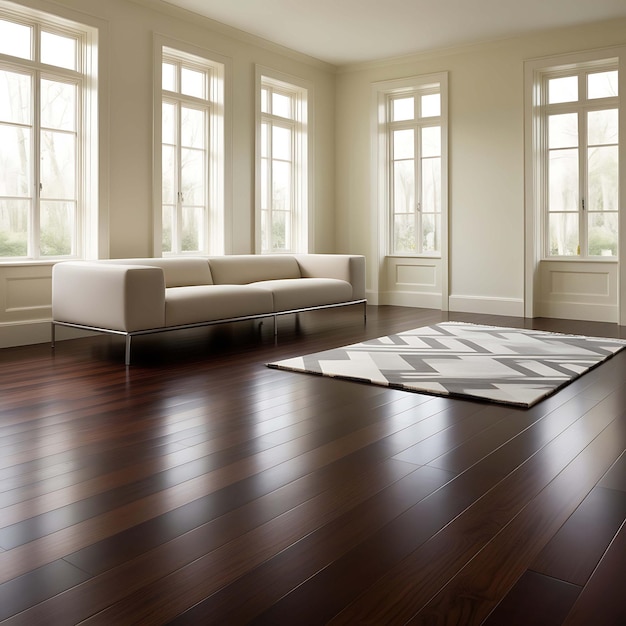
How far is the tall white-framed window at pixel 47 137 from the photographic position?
17.2 feet

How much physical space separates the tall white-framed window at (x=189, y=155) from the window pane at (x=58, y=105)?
2.48ft

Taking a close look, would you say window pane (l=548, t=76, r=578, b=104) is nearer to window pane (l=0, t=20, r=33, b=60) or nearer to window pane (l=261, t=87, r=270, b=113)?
window pane (l=261, t=87, r=270, b=113)

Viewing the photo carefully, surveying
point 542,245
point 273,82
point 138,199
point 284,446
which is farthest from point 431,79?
point 284,446

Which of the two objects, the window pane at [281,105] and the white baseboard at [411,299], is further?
the white baseboard at [411,299]

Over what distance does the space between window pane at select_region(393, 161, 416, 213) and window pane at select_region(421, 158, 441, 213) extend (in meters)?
0.15

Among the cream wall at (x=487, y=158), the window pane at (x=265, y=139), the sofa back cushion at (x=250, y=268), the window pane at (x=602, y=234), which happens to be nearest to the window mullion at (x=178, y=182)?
the sofa back cushion at (x=250, y=268)

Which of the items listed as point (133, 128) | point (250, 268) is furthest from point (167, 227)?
point (133, 128)

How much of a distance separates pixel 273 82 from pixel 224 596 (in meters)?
6.85

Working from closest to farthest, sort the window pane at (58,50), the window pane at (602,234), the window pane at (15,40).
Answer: the window pane at (15,40) → the window pane at (58,50) → the window pane at (602,234)

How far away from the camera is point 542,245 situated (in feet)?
23.9

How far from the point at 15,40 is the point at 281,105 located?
10.7 feet

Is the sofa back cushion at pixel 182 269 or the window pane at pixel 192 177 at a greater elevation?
the window pane at pixel 192 177

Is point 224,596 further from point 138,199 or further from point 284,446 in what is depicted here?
point 138,199

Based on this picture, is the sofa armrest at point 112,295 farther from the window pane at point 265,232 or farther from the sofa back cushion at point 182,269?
the window pane at point 265,232
